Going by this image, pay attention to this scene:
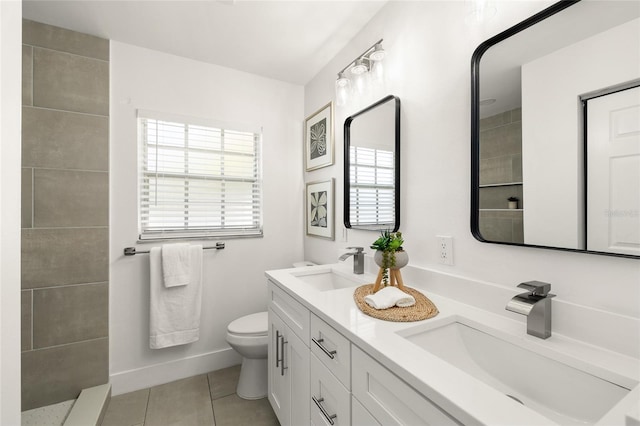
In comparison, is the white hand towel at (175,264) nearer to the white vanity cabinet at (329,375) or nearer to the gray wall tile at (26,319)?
the gray wall tile at (26,319)

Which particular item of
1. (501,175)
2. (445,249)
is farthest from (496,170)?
(445,249)

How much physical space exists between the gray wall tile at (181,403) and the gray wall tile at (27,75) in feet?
6.66

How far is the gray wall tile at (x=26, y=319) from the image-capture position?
1754 mm

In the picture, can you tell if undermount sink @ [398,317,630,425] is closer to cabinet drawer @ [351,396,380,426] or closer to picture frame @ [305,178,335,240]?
cabinet drawer @ [351,396,380,426]

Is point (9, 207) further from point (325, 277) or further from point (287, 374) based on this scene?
point (325, 277)

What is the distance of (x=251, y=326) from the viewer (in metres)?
2.00

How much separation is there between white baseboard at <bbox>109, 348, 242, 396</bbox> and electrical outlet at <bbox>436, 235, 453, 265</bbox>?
1863 mm

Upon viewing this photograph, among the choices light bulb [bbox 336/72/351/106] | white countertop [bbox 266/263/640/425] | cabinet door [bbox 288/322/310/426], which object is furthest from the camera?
light bulb [bbox 336/72/351/106]

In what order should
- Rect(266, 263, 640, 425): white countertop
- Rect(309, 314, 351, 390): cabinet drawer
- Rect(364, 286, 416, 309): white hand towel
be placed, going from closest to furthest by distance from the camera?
Rect(266, 263, 640, 425): white countertop → Rect(309, 314, 351, 390): cabinet drawer → Rect(364, 286, 416, 309): white hand towel

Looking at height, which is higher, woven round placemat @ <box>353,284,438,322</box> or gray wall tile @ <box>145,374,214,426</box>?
woven round placemat @ <box>353,284,438,322</box>

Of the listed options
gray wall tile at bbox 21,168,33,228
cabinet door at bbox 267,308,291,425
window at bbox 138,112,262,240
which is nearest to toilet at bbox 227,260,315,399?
cabinet door at bbox 267,308,291,425

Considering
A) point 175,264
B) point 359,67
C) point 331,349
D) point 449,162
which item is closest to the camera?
point 331,349

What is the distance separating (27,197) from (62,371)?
1105mm

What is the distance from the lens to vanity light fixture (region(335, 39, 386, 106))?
1.58 m
